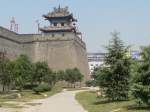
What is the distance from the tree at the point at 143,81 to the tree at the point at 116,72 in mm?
5681

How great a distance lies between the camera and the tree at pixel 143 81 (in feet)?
59.0

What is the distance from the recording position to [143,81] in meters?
18.6

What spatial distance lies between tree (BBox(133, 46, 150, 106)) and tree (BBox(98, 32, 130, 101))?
18.6 ft

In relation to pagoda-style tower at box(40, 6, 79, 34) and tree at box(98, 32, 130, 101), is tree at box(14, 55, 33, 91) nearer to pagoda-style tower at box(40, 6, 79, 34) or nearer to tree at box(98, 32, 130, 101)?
tree at box(98, 32, 130, 101)

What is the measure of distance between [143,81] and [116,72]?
629cm

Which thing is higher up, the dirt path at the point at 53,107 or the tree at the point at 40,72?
the tree at the point at 40,72

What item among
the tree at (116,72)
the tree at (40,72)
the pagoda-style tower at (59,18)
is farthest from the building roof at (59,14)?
the tree at (116,72)

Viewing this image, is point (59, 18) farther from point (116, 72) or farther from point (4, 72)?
point (116, 72)

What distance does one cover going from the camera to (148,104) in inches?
736

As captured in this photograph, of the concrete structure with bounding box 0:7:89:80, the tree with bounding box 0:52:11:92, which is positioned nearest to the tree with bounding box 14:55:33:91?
the tree with bounding box 0:52:11:92

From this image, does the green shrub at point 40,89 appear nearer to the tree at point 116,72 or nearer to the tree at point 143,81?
the tree at point 116,72

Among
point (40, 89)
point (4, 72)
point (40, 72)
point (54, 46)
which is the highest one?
point (54, 46)

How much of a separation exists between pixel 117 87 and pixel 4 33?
43823mm

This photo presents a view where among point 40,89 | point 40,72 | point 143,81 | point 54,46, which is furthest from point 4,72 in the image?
point 54,46
